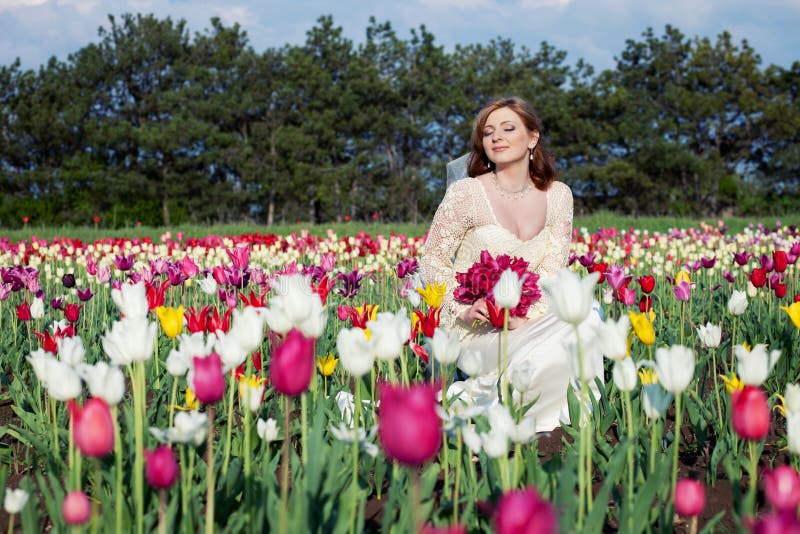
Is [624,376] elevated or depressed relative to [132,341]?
depressed

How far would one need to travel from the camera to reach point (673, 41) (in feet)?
130

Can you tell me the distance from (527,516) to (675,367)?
35.2 inches

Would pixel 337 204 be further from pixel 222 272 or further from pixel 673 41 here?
pixel 222 272

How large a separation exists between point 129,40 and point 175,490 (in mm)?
37122

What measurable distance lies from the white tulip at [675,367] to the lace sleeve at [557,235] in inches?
101

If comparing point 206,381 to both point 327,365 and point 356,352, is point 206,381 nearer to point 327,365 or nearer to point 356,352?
point 356,352

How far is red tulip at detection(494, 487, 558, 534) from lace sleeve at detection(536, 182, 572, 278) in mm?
3396

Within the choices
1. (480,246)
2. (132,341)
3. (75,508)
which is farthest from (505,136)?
(75,508)

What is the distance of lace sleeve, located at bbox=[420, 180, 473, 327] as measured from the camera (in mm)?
4270

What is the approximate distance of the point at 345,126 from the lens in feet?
119

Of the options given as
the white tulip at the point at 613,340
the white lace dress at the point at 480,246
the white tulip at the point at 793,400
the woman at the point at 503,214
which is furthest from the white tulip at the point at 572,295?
the woman at the point at 503,214

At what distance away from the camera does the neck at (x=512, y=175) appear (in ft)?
14.5

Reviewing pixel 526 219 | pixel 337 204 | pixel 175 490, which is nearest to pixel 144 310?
pixel 175 490

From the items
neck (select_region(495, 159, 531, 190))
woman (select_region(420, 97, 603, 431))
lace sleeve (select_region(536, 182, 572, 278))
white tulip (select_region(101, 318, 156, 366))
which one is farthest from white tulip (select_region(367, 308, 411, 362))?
neck (select_region(495, 159, 531, 190))
